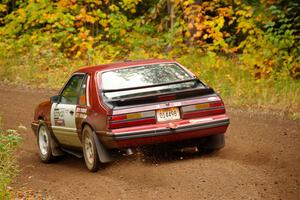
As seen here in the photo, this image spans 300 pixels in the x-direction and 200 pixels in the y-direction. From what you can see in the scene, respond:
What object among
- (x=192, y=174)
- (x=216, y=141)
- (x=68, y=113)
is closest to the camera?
(x=192, y=174)

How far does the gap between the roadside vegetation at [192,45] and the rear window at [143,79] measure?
4415 mm

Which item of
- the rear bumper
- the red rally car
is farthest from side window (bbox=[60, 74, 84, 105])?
the rear bumper

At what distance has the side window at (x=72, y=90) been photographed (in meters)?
10.4

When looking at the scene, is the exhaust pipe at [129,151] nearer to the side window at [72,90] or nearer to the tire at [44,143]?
the side window at [72,90]

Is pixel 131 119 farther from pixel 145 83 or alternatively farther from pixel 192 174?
pixel 192 174

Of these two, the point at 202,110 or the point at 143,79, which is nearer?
the point at 202,110

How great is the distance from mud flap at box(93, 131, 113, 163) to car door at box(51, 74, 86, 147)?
84 centimetres

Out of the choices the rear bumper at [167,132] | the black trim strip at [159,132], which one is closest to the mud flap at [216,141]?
the rear bumper at [167,132]

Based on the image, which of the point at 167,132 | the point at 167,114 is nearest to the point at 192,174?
the point at 167,132

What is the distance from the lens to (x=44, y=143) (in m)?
11.6

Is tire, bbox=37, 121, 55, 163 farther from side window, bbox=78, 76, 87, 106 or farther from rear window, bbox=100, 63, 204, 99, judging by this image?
rear window, bbox=100, 63, 204, 99

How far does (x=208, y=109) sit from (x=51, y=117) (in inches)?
111

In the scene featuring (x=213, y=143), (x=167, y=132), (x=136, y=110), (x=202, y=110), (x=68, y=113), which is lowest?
(x=213, y=143)

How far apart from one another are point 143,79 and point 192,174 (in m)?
1.80
